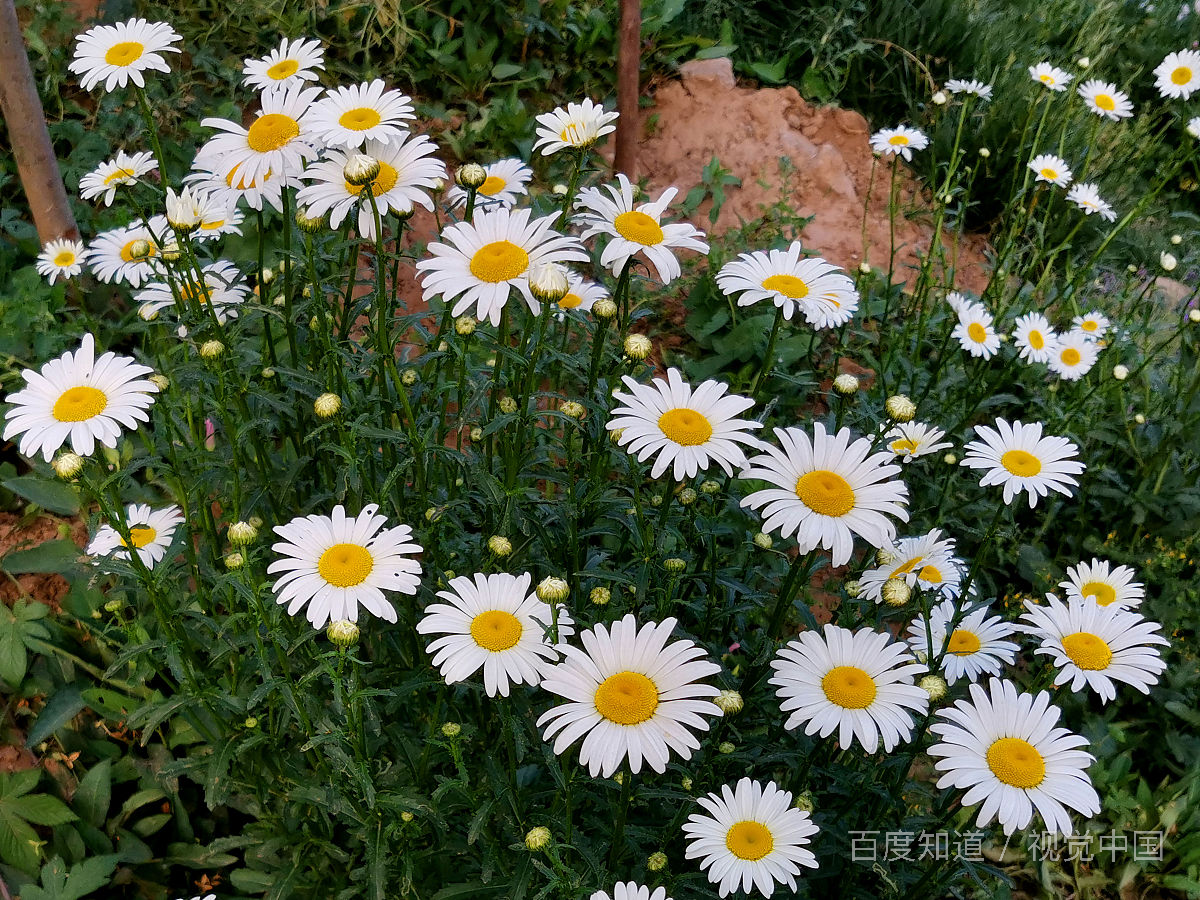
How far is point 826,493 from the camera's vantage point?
1.95 meters

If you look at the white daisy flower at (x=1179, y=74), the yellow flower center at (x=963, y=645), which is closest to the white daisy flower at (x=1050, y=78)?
the white daisy flower at (x=1179, y=74)

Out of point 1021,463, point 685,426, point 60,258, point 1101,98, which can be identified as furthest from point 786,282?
point 1101,98

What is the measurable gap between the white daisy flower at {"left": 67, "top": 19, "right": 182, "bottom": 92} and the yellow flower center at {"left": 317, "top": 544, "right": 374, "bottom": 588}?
129 centimetres

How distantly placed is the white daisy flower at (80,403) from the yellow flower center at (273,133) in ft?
1.84

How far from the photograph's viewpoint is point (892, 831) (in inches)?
94.7

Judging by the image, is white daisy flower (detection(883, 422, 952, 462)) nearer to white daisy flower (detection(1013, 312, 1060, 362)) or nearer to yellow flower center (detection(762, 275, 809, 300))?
yellow flower center (detection(762, 275, 809, 300))

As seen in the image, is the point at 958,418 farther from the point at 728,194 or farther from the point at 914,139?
the point at 728,194

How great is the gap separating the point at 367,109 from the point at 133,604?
194 cm

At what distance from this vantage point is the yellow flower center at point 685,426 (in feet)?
6.38

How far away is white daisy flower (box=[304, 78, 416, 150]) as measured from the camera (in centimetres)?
201

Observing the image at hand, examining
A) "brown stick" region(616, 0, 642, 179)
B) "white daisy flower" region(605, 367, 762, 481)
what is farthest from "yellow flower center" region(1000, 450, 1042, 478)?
"brown stick" region(616, 0, 642, 179)

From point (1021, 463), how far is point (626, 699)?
50.9 inches

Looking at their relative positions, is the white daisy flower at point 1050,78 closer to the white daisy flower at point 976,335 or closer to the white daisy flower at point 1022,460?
the white daisy flower at point 976,335

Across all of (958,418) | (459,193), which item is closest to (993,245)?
(958,418)
